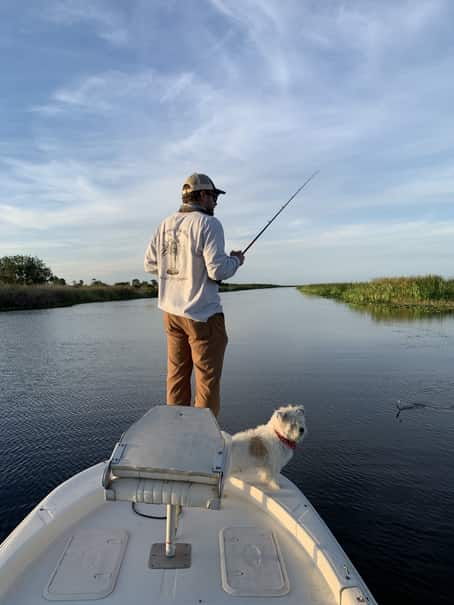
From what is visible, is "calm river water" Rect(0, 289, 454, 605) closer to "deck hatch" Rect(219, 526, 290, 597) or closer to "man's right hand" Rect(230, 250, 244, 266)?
"deck hatch" Rect(219, 526, 290, 597)

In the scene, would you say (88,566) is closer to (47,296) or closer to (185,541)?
(185,541)

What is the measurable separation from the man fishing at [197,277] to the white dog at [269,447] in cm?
42

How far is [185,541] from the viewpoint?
2.21 meters

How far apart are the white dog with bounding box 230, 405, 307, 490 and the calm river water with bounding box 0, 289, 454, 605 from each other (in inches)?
26.9

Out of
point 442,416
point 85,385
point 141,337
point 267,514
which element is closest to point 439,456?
point 442,416

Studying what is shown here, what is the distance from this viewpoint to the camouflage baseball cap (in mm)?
3268

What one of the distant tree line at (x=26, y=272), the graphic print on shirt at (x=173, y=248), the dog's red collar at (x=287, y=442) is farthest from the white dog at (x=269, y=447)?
the distant tree line at (x=26, y=272)

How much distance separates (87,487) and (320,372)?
19.0 feet

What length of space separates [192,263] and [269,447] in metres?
1.46

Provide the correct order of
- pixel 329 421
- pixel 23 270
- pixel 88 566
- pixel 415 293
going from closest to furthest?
pixel 88 566, pixel 329 421, pixel 415 293, pixel 23 270

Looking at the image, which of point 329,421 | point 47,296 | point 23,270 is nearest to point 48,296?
point 47,296

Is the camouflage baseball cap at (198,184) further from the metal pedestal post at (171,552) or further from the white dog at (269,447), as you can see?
the metal pedestal post at (171,552)

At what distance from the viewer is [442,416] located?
5426 mm

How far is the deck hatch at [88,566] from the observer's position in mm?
1825
